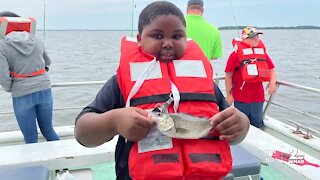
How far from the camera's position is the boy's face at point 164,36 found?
110 cm

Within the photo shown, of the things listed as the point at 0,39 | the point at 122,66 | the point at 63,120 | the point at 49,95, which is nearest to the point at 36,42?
the point at 0,39

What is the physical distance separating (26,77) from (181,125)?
2444 millimetres

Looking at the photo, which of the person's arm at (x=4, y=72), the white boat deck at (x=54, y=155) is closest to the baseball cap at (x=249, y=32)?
the white boat deck at (x=54, y=155)

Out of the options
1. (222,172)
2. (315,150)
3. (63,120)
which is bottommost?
(63,120)

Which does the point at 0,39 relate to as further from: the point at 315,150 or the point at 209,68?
the point at 315,150

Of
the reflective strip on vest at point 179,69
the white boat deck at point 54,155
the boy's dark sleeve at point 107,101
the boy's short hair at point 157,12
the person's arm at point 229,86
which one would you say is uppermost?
the boy's short hair at point 157,12

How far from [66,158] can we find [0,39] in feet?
4.60

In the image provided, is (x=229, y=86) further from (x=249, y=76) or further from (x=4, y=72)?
(x=4, y=72)

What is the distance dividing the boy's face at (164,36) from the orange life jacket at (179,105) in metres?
0.07

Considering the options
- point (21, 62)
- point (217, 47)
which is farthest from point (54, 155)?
point (217, 47)

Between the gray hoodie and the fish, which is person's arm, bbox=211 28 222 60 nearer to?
the gray hoodie

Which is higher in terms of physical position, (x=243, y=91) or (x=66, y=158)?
(x=243, y=91)

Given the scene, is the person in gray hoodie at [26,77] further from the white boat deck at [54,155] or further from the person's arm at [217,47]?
the person's arm at [217,47]

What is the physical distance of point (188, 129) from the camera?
1.06m
